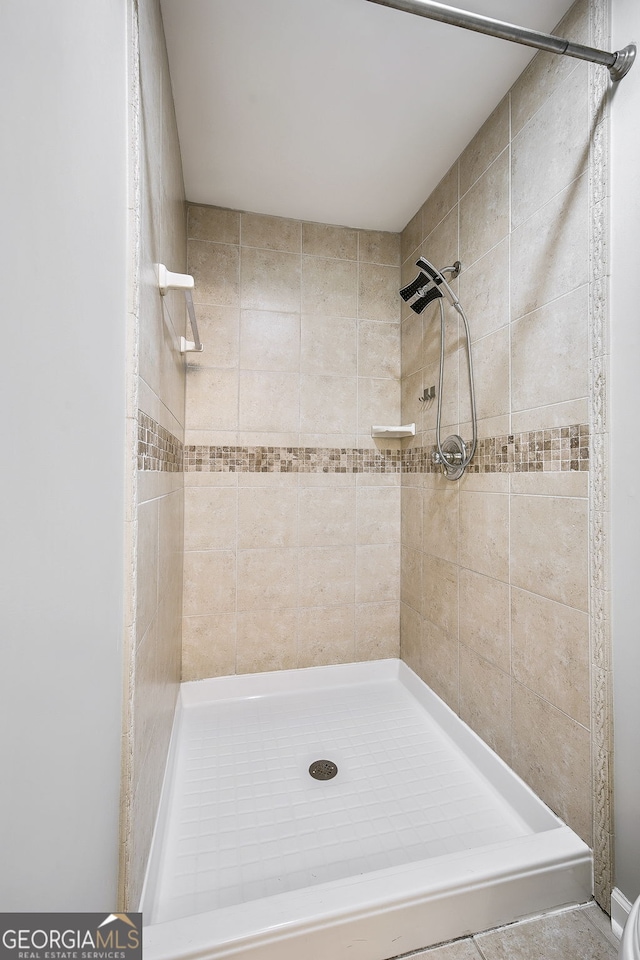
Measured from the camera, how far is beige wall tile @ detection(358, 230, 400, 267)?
2154 millimetres

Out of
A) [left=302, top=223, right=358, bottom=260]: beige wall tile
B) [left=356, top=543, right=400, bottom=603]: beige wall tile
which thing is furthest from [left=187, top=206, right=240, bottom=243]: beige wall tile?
[left=356, top=543, right=400, bottom=603]: beige wall tile

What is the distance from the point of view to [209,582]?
1.95m

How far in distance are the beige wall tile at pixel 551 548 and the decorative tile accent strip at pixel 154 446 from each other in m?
1.11

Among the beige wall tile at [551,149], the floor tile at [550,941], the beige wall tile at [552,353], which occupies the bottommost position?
the floor tile at [550,941]

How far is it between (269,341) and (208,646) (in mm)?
1531

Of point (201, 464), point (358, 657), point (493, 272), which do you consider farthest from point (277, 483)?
point (493, 272)

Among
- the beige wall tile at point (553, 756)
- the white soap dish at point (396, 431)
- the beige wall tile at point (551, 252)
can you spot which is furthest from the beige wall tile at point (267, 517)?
the beige wall tile at point (551, 252)

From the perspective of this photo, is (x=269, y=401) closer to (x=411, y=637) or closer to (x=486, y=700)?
(x=411, y=637)

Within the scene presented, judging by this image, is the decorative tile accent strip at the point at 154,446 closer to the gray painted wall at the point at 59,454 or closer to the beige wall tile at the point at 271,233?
the gray painted wall at the point at 59,454

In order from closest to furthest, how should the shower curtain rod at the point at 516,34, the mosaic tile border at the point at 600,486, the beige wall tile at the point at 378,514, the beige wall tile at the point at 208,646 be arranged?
the shower curtain rod at the point at 516,34, the mosaic tile border at the point at 600,486, the beige wall tile at the point at 208,646, the beige wall tile at the point at 378,514

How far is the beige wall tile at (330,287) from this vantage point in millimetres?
2070

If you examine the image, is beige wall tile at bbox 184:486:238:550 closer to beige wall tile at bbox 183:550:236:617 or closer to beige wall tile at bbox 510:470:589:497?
beige wall tile at bbox 183:550:236:617

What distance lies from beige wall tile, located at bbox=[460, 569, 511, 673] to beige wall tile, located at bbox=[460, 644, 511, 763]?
0.12 ft

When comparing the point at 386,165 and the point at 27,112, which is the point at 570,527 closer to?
the point at 27,112
